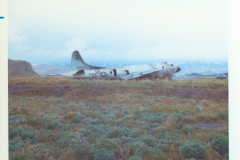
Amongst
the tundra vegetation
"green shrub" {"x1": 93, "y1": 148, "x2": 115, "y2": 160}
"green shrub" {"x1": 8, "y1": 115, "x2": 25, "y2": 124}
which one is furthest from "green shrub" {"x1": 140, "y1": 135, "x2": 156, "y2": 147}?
"green shrub" {"x1": 8, "y1": 115, "x2": 25, "y2": 124}

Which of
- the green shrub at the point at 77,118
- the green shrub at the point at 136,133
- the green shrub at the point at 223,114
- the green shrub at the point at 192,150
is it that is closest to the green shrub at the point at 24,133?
the green shrub at the point at 77,118

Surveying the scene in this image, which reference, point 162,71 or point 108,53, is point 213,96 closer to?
point 162,71

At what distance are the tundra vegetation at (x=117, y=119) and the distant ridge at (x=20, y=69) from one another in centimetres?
7

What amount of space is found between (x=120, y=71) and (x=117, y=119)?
0.62 metres

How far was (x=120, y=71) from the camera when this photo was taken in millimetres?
3672

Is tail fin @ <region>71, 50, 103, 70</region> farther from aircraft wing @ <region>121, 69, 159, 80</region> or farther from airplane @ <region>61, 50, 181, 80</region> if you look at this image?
aircraft wing @ <region>121, 69, 159, 80</region>

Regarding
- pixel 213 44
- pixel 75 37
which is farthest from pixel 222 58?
pixel 75 37

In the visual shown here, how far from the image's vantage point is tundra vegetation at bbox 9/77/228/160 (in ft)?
11.5

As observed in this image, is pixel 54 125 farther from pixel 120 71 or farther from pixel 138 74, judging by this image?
pixel 138 74

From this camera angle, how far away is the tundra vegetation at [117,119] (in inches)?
138

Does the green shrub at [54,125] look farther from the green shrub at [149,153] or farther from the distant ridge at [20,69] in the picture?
the green shrub at [149,153]

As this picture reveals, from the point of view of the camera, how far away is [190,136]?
11.7ft

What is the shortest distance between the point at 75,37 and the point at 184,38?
4.63ft

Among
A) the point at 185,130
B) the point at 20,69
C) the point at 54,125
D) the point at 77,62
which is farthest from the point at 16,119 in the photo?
the point at 185,130
